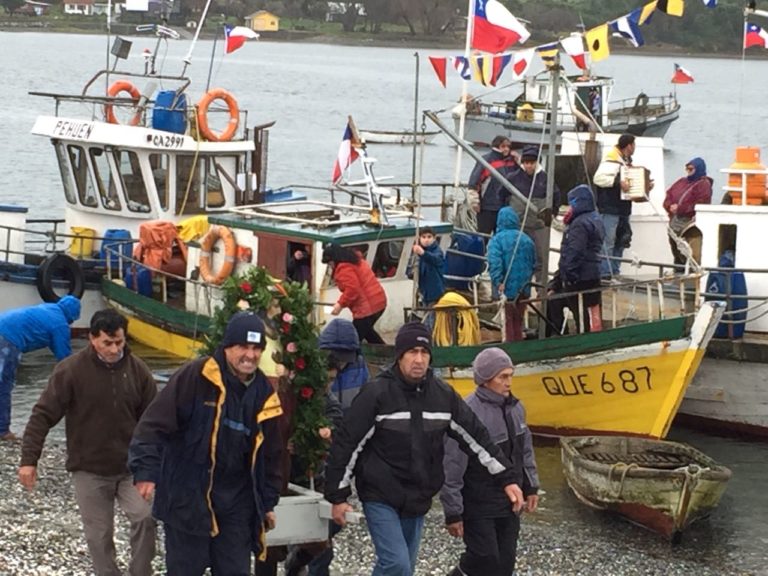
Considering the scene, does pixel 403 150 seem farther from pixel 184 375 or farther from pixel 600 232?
pixel 184 375

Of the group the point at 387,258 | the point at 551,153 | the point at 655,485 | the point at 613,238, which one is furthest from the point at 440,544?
the point at 613,238

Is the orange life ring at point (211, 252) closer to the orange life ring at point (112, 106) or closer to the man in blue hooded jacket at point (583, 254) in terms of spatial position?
the orange life ring at point (112, 106)

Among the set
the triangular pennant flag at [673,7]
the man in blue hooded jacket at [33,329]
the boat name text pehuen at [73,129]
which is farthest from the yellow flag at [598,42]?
the boat name text pehuen at [73,129]

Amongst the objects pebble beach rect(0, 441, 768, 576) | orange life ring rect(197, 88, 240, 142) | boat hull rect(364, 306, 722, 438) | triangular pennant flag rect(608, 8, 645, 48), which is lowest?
pebble beach rect(0, 441, 768, 576)

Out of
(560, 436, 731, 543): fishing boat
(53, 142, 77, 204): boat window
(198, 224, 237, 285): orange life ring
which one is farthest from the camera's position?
(53, 142, 77, 204): boat window

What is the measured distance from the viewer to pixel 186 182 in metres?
20.7

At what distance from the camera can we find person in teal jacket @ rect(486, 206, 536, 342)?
15234 millimetres

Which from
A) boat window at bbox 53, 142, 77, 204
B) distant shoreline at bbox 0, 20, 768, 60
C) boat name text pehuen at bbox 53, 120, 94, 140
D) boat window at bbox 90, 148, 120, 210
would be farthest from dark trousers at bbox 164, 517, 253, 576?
distant shoreline at bbox 0, 20, 768, 60

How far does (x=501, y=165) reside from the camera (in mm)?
17562

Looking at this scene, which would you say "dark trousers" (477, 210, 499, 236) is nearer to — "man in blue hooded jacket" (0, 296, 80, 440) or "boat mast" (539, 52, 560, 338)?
"boat mast" (539, 52, 560, 338)

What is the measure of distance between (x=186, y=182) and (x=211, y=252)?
10.1 feet

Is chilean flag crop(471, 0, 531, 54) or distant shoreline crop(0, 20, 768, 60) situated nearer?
chilean flag crop(471, 0, 531, 54)

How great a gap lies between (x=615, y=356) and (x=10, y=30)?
136753mm

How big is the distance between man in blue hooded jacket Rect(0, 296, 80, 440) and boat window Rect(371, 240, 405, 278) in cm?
421
